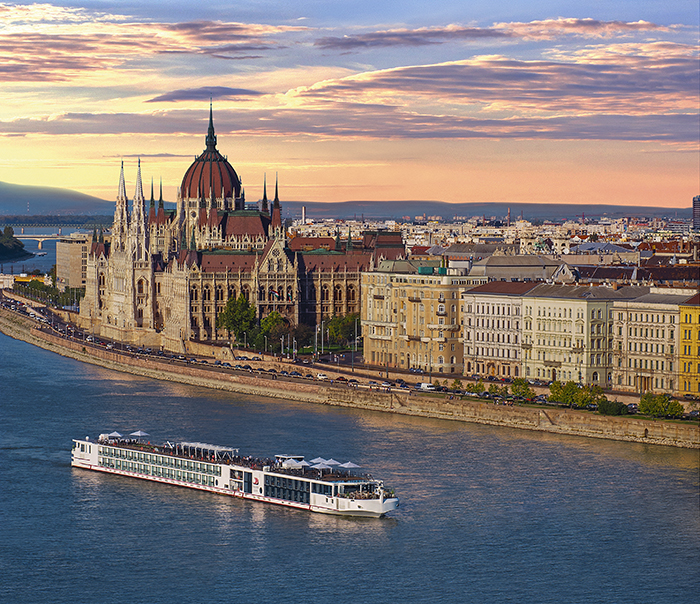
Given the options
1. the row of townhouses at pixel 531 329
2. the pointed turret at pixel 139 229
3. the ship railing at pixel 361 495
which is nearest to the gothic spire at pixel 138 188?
the pointed turret at pixel 139 229

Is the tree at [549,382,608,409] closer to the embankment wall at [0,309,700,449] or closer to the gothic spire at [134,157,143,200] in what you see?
the embankment wall at [0,309,700,449]

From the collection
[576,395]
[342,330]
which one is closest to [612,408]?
[576,395]

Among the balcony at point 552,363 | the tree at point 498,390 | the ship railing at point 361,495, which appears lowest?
the ship railing at point 361,495

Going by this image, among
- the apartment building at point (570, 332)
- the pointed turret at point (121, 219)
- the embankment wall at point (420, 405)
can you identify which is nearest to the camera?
the embankment wall at point (420, 405)

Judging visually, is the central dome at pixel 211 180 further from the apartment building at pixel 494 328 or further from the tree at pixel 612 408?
the tree at pixel 612 408

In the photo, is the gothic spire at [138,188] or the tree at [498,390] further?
the gothic spire at [138,188]

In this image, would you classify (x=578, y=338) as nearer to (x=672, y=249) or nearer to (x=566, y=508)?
(x=566, y=508)

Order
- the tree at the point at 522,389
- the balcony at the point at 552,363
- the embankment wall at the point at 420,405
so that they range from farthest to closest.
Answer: the balcony at the point at 552,363
the tree at the point at 522,389
the embankment wall at the point at 420,405

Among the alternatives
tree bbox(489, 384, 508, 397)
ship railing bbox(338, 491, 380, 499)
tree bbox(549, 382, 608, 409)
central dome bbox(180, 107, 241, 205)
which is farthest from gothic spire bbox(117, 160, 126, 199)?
ship railing bbox(338, 491, 380, 499)
